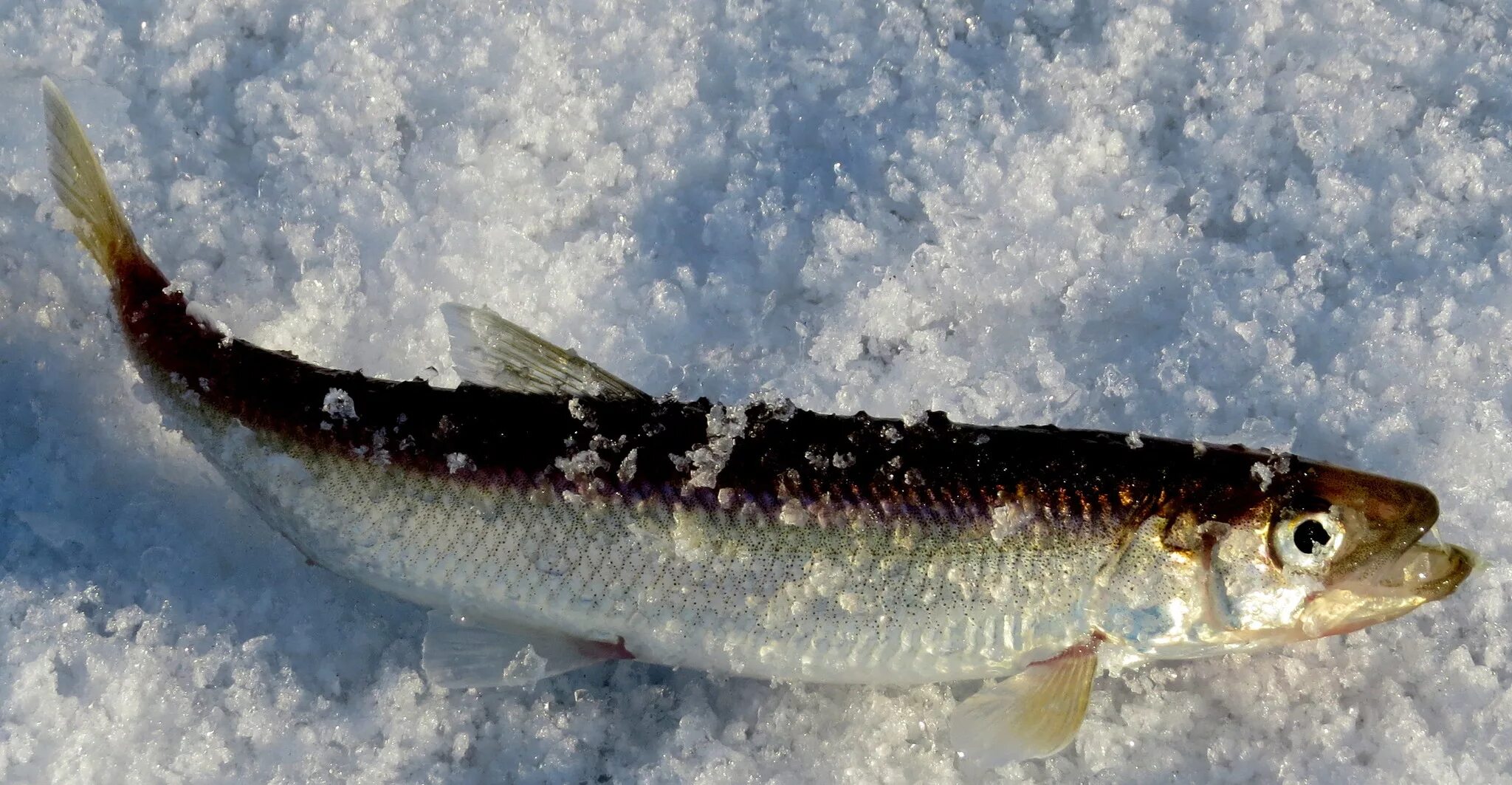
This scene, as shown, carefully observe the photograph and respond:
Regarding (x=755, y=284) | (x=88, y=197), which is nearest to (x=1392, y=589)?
(x=755, y=284)

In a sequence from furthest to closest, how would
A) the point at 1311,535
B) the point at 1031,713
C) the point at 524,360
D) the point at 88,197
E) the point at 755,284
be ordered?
the point at 755,284, the point at 88,197, the point at 524,360, the point at 1031,713, the point at 1311,535

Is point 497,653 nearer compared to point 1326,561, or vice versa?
point 1326,561

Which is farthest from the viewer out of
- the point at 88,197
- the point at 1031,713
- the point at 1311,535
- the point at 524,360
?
the point at 88,197

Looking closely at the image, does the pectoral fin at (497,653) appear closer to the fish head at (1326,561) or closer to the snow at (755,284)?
the snow at (755,284)

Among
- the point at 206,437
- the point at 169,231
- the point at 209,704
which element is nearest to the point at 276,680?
the point at 209,704

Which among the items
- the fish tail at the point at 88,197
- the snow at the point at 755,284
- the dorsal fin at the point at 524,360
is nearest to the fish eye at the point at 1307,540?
the snow at the point at 755,284

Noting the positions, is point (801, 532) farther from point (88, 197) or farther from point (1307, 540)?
point (88, 197)

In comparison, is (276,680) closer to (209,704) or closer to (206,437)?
(209,704)
